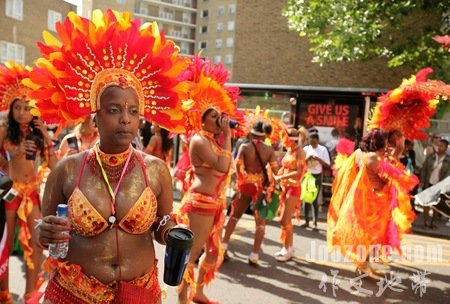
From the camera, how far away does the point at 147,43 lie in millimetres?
2441

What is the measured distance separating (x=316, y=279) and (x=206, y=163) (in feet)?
8.65

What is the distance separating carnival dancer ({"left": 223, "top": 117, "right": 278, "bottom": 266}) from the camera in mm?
6141

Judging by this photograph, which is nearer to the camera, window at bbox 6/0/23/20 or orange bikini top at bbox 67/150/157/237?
orange bikini top at bbox 67/150/157/237

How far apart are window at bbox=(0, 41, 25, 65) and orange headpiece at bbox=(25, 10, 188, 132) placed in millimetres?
26429

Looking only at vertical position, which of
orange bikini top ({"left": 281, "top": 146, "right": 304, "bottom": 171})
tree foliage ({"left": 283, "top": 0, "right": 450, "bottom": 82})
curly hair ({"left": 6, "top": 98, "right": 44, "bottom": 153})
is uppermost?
tree foliage ({"left": 283, "top": 0, "right": 450, "bottom": 82})

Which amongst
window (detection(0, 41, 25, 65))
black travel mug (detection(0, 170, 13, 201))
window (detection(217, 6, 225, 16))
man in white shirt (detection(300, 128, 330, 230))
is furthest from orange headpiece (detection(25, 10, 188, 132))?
window (detection(217, 6, 225, 16))

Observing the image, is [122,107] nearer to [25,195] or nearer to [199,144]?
[199,144]

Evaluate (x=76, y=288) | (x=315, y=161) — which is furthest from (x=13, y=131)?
(x=315, y=161)

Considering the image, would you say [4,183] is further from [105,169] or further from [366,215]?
[366,215]

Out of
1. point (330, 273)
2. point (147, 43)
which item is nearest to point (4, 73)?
point (147, 43)

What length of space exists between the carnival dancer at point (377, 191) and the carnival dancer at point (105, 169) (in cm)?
363

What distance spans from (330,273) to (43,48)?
494cm

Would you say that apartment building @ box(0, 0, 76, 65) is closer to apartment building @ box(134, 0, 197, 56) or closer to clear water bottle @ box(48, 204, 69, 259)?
clear water bottle @ box(48, 204, 69, 259)

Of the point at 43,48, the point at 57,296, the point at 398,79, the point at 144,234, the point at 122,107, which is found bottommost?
the point at 57,296
